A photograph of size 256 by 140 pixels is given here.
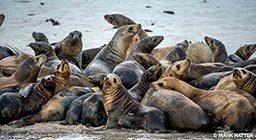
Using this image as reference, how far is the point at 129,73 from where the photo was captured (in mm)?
9148

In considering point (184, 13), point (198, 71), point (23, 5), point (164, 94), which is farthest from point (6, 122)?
point (23, 5)

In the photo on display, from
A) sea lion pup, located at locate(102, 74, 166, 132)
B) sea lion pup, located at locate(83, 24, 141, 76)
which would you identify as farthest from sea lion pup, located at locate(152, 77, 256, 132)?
sea lion pup, located at locate(83, 24, 141, 76)

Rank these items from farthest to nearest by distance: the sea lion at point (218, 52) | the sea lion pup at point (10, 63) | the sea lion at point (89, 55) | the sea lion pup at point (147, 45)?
the sea lion at point (89, 55) → the sea lion pup at point (147, 45) → the sea lion at point (218, 52) → the sea lion pup at point (10, 63)

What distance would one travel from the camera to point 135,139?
706 cm

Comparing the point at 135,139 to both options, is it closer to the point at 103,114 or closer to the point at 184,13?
the point at 103,114

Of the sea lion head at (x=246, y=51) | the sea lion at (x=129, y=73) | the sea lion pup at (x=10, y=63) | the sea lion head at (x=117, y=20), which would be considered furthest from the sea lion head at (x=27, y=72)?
the sea lion head at (x=117, y=20)

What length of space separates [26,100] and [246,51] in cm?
412

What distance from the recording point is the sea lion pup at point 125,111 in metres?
7.48

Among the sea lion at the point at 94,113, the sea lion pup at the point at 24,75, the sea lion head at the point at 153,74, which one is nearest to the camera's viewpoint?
the sea lion at the point at 94,113

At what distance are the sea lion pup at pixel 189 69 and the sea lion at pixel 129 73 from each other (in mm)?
385

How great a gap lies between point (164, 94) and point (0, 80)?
7.78ft

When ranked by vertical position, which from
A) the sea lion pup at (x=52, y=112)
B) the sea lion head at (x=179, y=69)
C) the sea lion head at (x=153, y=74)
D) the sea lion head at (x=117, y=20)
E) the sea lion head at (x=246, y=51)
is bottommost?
the sea lion head at (x=117, y=20)

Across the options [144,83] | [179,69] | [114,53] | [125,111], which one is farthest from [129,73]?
[114,53]

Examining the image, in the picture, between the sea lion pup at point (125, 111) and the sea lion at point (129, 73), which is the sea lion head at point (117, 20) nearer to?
the sea lion at point (129, 73)
